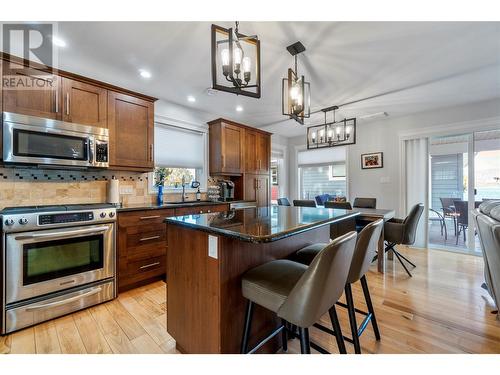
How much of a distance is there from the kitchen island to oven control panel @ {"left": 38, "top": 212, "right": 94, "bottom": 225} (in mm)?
1126

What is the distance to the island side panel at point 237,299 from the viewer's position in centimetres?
122

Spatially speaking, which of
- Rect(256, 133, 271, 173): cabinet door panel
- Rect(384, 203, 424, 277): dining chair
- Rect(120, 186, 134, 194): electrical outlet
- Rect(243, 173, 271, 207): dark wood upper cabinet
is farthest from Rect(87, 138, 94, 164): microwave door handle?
Rect(384, 203, 424, 277): dining chair

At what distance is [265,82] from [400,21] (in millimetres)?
1549

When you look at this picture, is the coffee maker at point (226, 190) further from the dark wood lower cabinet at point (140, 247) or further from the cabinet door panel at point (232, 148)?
the dark wood lower cabinet at point (140, 247)

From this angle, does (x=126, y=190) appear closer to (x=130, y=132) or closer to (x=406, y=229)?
(x=130, y=132)

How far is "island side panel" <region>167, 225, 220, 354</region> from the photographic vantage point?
49.2 inches

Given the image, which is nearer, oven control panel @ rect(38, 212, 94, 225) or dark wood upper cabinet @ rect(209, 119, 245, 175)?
oven control panel @ rect(38, 212, 94, 225)

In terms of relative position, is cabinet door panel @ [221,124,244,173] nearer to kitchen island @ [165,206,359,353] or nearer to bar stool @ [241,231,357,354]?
kitchen island @ [165,206,359,353]

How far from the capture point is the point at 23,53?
2.22 meters

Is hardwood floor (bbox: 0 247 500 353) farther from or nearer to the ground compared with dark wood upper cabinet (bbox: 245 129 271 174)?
nearer to the ground

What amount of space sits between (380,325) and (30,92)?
3.80 metres

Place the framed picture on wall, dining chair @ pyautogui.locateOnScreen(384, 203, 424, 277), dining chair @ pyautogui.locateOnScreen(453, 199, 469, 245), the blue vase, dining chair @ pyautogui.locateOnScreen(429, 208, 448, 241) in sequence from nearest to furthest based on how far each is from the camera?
dining chair @ pyautogui.locateOnScreen(384, 203, 424, 277), the blue vase, dining chair @ pyautogui.locateOnScreen(453, 199, 469, 245), dining chair @ pyautogui.locateOnScreen(429, 208, 448, 241), the framed picture on wall

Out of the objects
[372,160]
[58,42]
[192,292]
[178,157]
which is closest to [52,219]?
[192,292]
